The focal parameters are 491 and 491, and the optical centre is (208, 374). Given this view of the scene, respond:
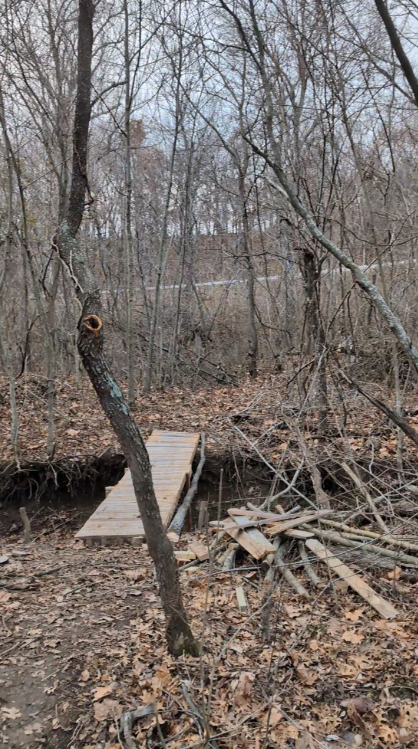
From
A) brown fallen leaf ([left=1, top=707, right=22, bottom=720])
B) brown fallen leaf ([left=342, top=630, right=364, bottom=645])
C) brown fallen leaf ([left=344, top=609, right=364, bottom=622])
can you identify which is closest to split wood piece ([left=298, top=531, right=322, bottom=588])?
brown fallen leaf ([left=344, top=609, right=364, bottom=622])

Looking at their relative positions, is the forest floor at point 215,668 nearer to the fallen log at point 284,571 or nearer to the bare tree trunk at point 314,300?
the fallen log at point 284,571

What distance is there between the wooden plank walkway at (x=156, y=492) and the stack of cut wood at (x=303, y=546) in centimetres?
98

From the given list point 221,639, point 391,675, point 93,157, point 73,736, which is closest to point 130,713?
point 73,736

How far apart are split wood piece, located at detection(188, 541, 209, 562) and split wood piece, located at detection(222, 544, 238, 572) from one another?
21 centimetres

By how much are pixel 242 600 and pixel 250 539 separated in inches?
30.9

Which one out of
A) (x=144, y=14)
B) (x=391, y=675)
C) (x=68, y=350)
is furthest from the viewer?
(x=68, y=350)

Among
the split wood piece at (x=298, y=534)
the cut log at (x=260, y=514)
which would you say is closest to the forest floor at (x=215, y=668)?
the split wood piece at (x=298, y=534)

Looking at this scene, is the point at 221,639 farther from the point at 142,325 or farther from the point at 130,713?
the point at 142,325

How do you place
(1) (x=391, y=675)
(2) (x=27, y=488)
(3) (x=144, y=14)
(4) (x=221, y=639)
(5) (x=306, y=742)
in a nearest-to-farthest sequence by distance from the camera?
(5) (x=306, y=742)
(1) (x=391, y=675)
(4) (x=221, y=639)
(2) (x=27, y=488)
(3) (x=144, y=14)

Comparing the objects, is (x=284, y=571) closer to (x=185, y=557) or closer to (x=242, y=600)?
(x=242, y=600)

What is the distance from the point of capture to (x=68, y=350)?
44.3ft

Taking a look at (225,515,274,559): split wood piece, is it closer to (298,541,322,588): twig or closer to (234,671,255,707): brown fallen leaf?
(298,541,322,588): twig

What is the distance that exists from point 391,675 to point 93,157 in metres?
12.1

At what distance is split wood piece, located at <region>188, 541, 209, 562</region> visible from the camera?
4738 millimetres
